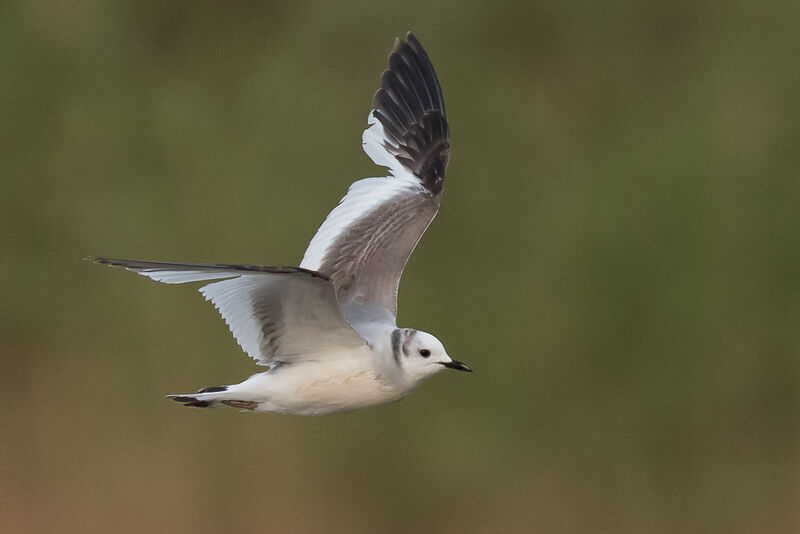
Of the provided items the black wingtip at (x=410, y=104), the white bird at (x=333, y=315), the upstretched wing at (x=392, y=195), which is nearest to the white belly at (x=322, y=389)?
the white bird at (x=333, y=315)

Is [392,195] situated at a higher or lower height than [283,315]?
higher

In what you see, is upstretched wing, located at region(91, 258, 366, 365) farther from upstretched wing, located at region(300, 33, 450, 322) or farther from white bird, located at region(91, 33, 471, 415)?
upstretched wing, located at region(300, 33, 450, 322)

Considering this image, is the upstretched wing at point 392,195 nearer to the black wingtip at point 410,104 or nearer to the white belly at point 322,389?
the black wingtip at point 410,104

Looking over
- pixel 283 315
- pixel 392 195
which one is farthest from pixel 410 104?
pixel 283 315

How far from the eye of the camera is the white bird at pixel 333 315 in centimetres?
243

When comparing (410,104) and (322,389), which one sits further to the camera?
(410,104)

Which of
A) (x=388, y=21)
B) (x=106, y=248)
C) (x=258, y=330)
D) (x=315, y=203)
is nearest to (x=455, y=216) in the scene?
(x=315, y=203)

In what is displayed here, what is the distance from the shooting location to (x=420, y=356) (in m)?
2.46

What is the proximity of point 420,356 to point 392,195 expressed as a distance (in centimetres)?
69

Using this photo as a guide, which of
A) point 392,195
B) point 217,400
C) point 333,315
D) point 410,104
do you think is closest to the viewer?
point 333,315

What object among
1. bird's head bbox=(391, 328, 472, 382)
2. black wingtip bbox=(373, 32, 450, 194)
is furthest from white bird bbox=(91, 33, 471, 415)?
black wingtip bbox=(373, 32, 450, 194)

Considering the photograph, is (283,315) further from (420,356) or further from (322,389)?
(420,356)

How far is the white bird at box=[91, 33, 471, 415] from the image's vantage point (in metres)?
2.43

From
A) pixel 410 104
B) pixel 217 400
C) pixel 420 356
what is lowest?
pixel 217 400
